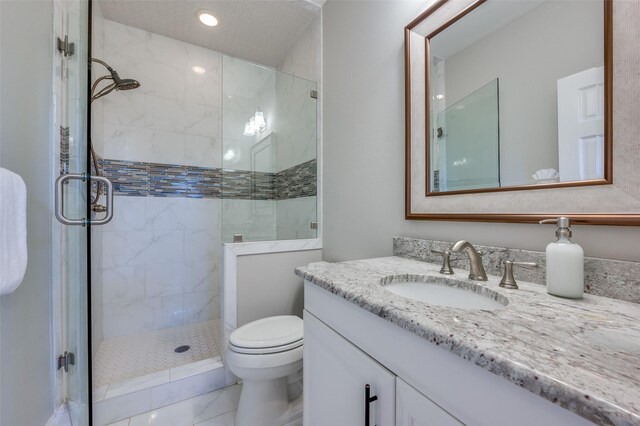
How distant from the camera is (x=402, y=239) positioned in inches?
47.6

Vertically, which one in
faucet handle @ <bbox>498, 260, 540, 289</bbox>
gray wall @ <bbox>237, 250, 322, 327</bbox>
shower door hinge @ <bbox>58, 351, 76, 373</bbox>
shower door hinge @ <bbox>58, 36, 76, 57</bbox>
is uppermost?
shower door hinge @ <bbox>58, 36, 76, 57</bbox>

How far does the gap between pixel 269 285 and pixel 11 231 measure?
1.16 meters

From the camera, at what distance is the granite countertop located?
294 mm

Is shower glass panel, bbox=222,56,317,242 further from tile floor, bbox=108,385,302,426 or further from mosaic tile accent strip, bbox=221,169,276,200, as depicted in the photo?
tile floor, bbox=108,385,302,426

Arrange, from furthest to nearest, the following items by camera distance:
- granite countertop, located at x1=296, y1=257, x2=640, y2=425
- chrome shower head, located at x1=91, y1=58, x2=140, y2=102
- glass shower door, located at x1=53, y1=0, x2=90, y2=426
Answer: chrome shower head, located at x1=91, y1=58, x2=140, y2=102 < glass shower door, located at x1=53, y1=0, x2=90, y2=426 < granite countertop, located at x1=296, y1=257, x2=640, y2=425

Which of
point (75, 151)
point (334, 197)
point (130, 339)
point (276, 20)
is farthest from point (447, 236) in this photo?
point (130, 339)

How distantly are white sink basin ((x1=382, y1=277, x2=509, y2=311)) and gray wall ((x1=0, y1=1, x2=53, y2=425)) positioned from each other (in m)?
1.40

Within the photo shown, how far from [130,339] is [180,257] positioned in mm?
700

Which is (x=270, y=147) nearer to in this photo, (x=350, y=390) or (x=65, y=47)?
(x=65, y=47)

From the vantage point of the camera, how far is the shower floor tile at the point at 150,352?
1.57 m

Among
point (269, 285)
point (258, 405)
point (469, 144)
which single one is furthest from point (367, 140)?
point (258, 405)

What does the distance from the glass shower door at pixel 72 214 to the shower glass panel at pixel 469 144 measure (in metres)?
1.51

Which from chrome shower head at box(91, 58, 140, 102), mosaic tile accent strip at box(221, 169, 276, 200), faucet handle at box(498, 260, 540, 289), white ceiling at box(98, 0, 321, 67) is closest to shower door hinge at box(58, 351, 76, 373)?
mosaic tile accent strip at box(221, 169, 276, 200)

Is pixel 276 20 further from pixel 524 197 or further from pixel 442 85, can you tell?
pixel 524 197
